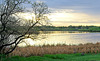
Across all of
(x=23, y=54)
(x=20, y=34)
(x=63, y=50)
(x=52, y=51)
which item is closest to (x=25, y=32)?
(x=20, y=34)

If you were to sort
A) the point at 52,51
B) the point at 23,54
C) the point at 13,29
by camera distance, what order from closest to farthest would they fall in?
the point at 13,29 < the point at 23,54 < the point at 52,51

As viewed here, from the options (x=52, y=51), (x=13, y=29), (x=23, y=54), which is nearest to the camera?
(x=13, y=29)

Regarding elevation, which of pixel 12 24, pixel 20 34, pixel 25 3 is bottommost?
pixel 20 34

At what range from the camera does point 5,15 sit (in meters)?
11.8

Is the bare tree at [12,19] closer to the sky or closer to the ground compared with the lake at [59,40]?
closer to the sky

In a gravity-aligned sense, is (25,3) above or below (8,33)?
above

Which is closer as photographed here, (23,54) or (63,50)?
(23,54)

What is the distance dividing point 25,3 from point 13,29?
2.38m

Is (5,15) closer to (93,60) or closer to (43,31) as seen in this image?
(43,31)

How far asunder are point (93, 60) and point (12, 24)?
23.2 ft

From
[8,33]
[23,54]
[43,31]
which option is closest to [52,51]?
[23,54]

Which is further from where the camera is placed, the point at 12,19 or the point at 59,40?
the point at 59,40

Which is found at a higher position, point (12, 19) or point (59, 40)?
point (12, 19)

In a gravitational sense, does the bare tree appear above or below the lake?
above
